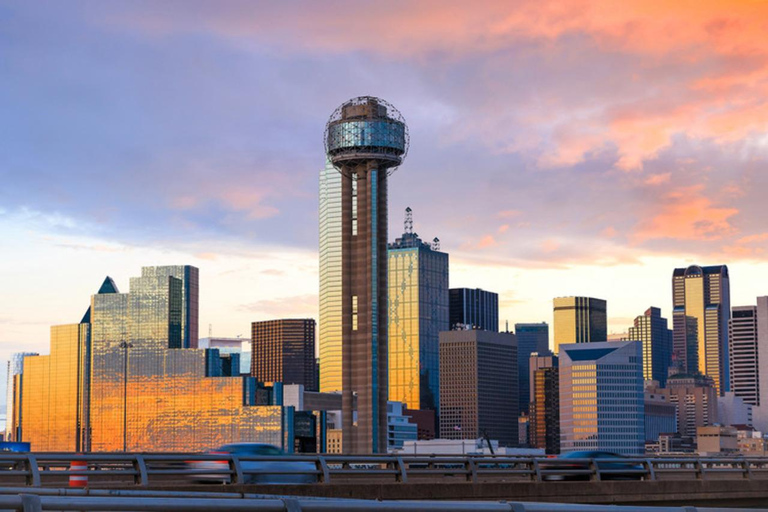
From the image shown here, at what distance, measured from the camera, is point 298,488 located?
2761cm

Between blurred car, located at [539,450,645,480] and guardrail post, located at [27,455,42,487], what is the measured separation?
14.0 metres

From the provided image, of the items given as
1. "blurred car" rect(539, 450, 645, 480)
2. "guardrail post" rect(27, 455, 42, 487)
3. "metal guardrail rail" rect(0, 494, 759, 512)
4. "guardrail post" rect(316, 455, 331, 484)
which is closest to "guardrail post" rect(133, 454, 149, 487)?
"guardrail post" rect(27, 455, 42, 487)

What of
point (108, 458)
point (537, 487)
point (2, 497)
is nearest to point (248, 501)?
point (2, 497)

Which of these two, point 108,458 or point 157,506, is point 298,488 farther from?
point 157,506

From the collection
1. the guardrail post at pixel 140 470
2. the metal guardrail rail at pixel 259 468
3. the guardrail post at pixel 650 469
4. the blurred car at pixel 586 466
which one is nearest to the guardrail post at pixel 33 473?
the metal guardrail rail at pixel 259 468

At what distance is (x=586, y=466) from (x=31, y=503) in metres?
31.3

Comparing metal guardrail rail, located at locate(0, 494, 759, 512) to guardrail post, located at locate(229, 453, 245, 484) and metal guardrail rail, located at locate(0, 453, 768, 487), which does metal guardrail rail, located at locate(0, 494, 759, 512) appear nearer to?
metal guardrail rail, located at locate(0, 453, 768, 487)

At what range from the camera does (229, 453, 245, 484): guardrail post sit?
28875 mm

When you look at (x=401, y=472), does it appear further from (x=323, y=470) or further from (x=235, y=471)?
(x=235, y=471)

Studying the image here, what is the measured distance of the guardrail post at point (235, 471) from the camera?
1137 inches

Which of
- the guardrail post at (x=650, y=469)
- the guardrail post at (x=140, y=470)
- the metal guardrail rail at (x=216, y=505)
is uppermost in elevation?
the metal guardrail rail at (x=216, y=505)

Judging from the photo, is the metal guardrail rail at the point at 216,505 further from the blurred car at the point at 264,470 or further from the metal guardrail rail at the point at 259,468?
the blurred car at the point at 264,470

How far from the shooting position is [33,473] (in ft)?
88.4

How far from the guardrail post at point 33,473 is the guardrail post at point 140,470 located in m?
2.11
